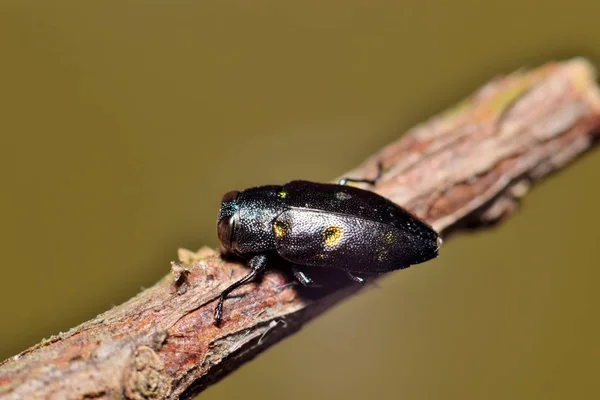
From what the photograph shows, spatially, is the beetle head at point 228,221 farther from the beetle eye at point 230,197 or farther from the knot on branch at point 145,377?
the knot on branch at point 145,377

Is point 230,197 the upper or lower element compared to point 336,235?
upper

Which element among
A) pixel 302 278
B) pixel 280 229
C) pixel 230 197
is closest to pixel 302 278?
pixel 302 278

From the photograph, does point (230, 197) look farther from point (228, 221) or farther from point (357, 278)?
point (357, 278)

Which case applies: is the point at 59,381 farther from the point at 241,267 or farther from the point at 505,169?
the point at 505,169

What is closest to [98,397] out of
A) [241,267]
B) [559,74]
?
[241,267]

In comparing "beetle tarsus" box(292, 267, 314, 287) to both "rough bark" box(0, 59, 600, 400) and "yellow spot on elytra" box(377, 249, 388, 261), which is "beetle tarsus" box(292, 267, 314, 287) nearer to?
"rough bark" box(0, 59, 600, 400)

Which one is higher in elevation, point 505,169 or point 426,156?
point 426,156
